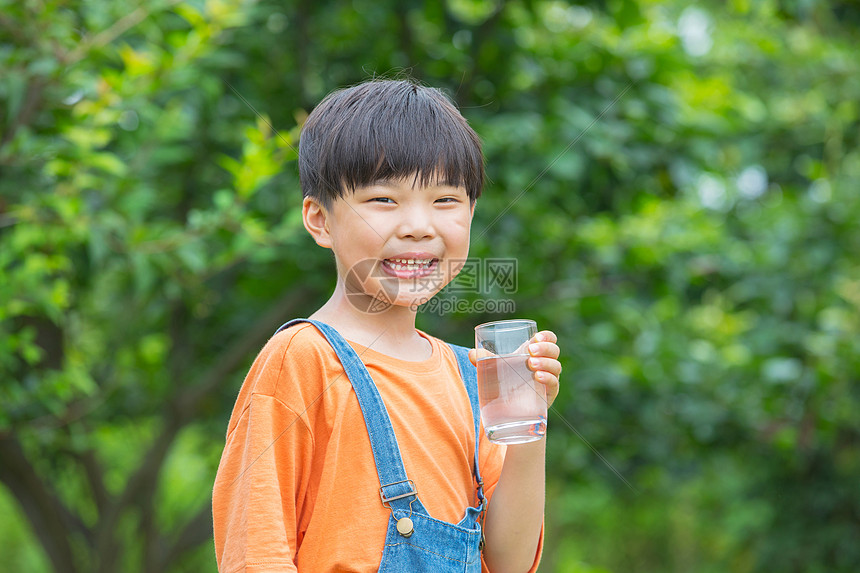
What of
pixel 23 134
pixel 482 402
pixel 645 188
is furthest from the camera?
pixel 645 188

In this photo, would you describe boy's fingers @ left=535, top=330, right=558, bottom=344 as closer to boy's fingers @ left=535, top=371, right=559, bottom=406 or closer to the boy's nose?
boy's fingers @ left=535, top=371, right=559, bottom=406

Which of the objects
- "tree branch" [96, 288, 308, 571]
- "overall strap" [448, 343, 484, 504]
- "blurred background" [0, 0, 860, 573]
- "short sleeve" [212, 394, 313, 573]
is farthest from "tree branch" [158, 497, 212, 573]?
"short sleeve" [212, 394, 313, 573]

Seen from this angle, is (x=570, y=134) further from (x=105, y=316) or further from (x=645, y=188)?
(x=105, y=316)

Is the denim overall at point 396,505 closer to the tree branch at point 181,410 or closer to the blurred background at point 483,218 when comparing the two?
the blurred background at point 483,218

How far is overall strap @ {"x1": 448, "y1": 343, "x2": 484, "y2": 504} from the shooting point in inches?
50.4

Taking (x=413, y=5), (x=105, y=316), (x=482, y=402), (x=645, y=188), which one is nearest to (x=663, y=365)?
(x=645, y=188)

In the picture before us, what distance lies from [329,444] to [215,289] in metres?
2.53

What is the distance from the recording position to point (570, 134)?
289 centimetres

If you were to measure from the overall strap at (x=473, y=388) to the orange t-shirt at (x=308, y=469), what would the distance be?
0.08 m

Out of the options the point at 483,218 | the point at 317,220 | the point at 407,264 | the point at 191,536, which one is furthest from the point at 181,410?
the point at 407,264

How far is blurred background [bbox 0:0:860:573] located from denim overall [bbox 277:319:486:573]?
1.22m

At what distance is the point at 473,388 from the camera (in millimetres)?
1341

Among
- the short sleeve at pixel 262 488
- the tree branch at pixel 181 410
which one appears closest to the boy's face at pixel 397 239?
the short sleeve at pixel 262 488

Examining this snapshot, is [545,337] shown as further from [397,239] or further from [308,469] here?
[308,469]
